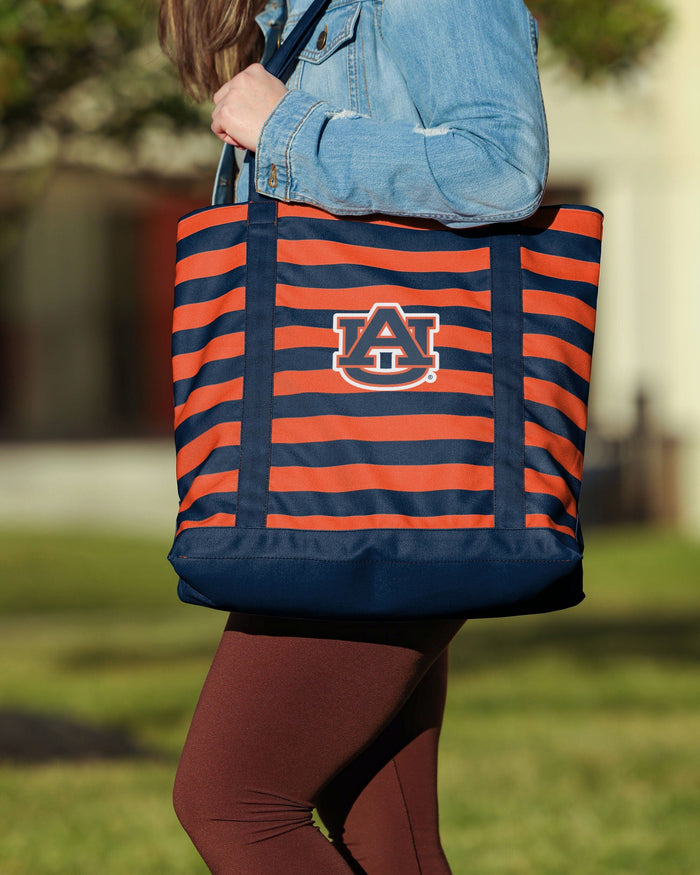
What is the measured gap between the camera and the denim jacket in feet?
4.56

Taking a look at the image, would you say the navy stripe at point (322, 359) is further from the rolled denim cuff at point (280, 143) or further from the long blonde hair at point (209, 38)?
the long blonde hair at point (209, 38)

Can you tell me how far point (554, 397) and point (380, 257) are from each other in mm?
266

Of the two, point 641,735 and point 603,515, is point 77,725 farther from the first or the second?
point 603,515

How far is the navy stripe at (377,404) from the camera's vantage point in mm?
1378

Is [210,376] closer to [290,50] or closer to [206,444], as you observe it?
[206,444]

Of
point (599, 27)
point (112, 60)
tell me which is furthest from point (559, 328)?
point (112, 60)

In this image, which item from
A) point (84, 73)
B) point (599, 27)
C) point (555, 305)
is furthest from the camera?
point (84, 73)

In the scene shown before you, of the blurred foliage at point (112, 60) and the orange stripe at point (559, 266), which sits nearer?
the orange stripe at point (559, 266)

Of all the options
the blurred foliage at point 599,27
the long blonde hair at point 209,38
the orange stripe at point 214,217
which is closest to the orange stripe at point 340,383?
the orange stripe at point 214,217

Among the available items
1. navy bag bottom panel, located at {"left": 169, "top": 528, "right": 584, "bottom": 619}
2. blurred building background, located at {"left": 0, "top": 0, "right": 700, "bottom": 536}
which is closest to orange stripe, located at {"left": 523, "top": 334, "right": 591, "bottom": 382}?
navy bag bottom panel, located at {"left": 169, "top": 528, "right": 584, "bottom": 619}

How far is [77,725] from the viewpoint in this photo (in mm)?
4852

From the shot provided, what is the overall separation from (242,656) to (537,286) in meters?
0.57

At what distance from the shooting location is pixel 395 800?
170 cm

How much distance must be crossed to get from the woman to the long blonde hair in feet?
0.77
